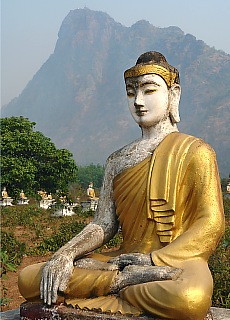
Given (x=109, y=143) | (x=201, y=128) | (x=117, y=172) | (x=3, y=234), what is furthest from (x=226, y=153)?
(x=117, y=172)

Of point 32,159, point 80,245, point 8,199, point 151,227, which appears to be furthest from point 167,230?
point 32,159

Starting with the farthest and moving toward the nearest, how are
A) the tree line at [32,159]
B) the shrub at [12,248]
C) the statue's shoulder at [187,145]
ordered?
the tree line at [32,159]
the shrub at [12,248]
the statue's shoulder at [187,145]

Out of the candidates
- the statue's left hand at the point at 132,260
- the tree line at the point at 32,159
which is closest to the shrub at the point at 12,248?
the statue's left hand at the point at 132,260

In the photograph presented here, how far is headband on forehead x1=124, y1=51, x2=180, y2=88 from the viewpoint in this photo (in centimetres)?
382

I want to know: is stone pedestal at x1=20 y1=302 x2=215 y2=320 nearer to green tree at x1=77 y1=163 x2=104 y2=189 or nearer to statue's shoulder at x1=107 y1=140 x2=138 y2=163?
statue's shoulder at x1=107 y1=140 x2=138 y2=163

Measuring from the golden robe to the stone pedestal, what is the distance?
5cm

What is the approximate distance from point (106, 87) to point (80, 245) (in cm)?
11790

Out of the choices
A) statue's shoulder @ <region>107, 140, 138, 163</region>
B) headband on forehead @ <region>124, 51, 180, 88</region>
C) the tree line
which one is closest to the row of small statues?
the tree line

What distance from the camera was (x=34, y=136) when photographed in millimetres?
25781

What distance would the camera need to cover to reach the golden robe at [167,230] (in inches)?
120

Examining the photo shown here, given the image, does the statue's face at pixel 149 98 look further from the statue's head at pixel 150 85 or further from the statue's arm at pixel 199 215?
the statue's arm at pixel 199 215

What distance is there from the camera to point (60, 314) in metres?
3.30

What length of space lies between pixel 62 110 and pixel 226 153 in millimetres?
61707

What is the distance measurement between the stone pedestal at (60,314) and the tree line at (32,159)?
67.5 ft
